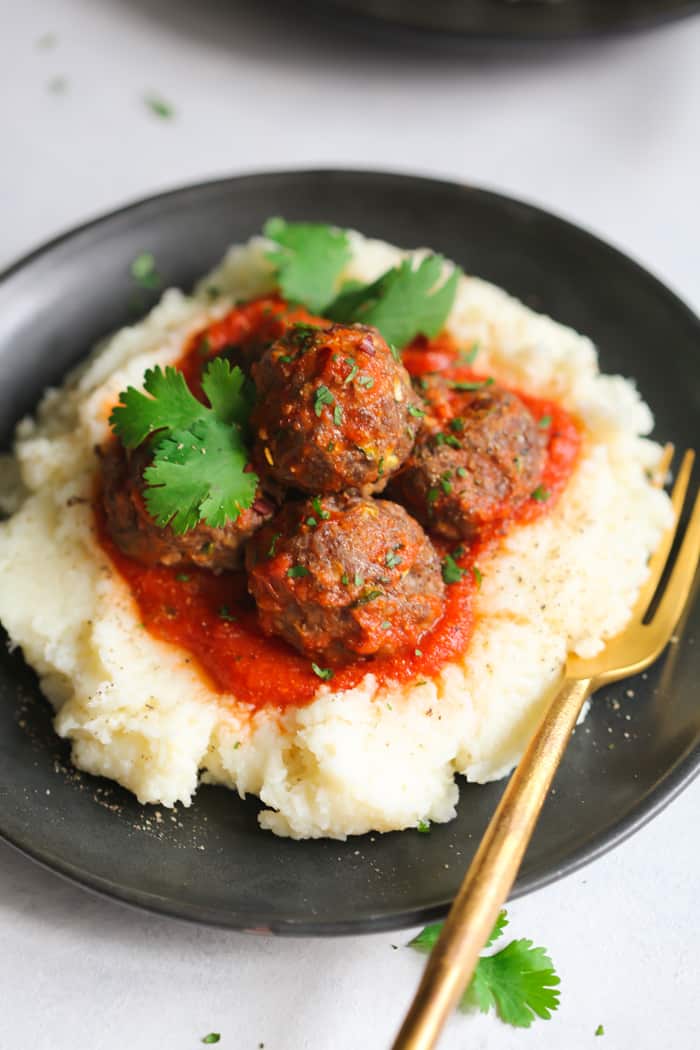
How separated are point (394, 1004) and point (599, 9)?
633 centimetres

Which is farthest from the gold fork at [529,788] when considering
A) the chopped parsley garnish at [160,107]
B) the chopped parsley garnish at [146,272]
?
the chopped parsley garnish at [160,107]

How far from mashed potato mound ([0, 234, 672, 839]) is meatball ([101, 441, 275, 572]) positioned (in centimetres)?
26

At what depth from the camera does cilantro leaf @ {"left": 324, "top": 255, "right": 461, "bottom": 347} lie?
5719 mm

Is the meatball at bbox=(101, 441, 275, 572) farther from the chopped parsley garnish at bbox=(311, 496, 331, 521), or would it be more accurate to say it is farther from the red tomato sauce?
the chopped parsley garnish at bbox=(311, 496, 331, 521)

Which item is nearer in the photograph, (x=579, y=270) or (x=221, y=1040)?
(x=221, y=1040)

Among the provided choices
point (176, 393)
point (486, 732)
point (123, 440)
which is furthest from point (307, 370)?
point (486, 732)

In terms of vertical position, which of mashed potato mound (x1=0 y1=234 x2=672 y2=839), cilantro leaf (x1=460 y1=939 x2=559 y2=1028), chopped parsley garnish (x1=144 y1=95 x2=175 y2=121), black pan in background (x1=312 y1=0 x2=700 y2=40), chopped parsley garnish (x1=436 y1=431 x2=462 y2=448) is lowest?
cilantro leaf (x1=460 y1=939 x2=559 y2=1028)

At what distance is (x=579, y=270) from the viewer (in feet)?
20.9

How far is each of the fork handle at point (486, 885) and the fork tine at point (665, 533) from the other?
0.86 m

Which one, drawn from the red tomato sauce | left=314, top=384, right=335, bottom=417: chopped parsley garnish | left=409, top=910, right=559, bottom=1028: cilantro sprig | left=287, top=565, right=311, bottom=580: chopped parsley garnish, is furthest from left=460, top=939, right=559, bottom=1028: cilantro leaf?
left=314, top=384, right=335, bottom=417: chopped parsley garnish

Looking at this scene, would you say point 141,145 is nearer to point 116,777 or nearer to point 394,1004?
point 116,777

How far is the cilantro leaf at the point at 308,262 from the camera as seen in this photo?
5.87 metres

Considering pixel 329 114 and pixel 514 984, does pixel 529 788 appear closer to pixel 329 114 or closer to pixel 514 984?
pixel 514 984

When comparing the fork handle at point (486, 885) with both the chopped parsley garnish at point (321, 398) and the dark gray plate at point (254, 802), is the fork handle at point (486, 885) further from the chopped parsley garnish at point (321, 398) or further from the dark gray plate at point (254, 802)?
the chopped parsley garnish at point (321, 398)
